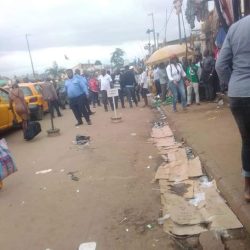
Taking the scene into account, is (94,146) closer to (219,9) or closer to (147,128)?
(147,128)

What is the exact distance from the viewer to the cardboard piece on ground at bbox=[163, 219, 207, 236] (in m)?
4.22

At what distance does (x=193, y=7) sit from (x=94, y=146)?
961 cm

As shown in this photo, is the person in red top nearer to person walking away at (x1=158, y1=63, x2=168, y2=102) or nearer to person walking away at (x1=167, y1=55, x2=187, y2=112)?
person walking away at (x1=158, y1=63, x2=168, y2=102)

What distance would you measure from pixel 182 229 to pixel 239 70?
69.0 inches

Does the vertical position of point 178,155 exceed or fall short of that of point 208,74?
it falls short

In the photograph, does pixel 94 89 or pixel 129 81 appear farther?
pixel 94 89

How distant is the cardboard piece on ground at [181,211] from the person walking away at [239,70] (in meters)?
0.98

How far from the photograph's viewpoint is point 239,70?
3.98 meters

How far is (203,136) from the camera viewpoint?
852 cm

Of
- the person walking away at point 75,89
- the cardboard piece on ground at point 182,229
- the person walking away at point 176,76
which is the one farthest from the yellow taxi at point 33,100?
the cardboard piece on ground at point 182,229

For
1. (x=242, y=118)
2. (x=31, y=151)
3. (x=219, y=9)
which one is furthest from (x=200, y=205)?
(x=31, y=151)

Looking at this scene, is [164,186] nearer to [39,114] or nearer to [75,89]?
[75,89]

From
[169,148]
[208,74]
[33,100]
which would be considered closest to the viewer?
[169,148]

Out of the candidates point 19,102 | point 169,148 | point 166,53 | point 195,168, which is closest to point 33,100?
point 19,102
